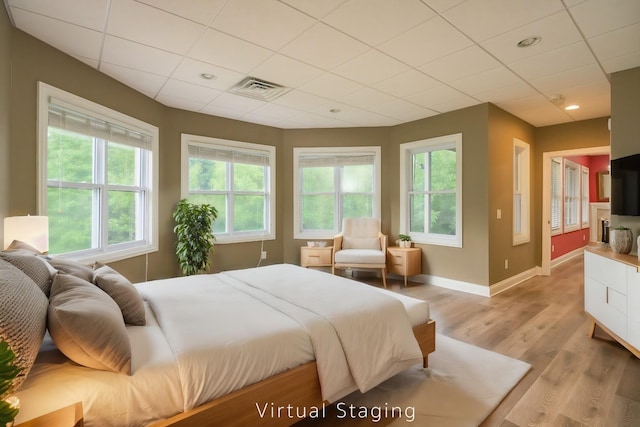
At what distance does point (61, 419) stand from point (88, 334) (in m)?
0.28

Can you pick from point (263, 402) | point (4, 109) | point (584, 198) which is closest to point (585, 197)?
point (584, 198)

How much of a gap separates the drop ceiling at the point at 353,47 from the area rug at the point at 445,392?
2530 millimetres

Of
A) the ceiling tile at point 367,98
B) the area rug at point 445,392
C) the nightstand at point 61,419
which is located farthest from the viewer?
the ceiling tile at point 367,98

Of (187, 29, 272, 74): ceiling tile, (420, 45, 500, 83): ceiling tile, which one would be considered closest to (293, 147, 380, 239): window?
(420, 45, 500, 83): ceiling tile

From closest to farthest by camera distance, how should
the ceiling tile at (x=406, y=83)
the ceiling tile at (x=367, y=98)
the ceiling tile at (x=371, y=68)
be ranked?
the ceiling tile at (x=371, y=68) → the ceiling tile at (x=406, y=83) → the ceiling tile at (x=367, y=98)

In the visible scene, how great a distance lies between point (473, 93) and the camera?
3.62 meters

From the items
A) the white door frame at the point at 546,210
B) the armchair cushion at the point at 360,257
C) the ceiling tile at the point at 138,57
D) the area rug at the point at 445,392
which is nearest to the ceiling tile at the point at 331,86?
the ceiling tile at the point at 138,57

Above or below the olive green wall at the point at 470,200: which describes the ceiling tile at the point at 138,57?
above

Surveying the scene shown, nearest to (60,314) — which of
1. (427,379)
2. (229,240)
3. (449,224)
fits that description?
(427,379)

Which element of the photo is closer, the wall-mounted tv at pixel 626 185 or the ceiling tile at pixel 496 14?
the ceiling tile at pixel 496 14

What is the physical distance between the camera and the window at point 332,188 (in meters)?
5.19

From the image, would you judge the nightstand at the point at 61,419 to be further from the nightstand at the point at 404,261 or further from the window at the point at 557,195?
the window at the point at 557,195

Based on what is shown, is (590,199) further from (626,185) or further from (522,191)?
(626,185)

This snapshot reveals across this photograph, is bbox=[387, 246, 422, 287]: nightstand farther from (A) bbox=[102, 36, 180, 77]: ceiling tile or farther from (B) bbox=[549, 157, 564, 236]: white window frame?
(A) bbox=[102, 36, 180, 77]: ceiling tile
